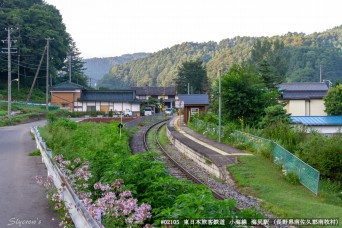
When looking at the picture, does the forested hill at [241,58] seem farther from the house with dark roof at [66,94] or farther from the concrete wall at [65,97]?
the concrete wall at [65,97]

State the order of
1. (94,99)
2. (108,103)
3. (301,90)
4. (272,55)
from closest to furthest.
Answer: (301,90)
(108,103)
(94,99)
(272,55)

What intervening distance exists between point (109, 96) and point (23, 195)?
58.3 m

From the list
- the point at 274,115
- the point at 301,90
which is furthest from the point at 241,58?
the point at 274,115

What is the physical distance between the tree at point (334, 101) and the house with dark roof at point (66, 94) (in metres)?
42.3

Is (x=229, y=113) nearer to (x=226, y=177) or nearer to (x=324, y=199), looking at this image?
(x=226, y=177)

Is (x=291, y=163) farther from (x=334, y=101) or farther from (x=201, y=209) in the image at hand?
(x=334, y=101)

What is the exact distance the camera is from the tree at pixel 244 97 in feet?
89.9

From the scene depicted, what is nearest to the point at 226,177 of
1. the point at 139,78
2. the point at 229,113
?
the point at 229,113

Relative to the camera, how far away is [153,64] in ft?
534

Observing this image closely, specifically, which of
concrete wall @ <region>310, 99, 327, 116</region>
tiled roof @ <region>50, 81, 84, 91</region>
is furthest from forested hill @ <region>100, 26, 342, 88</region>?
concrete wall @ <region>310, 99, 327, 116</region>

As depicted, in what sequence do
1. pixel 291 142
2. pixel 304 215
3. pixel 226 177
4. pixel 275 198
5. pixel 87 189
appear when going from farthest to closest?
pixel 291 142, pixel 226 177, pixel 275 198, pixel 304 215, pixel 87 189

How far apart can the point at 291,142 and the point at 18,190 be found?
38.2 feet

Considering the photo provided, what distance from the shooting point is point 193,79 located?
88.7 metres

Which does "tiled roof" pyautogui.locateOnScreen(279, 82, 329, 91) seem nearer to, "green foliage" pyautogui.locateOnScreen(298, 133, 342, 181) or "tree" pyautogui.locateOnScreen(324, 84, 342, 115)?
"tree" pyautogui.locateOnScreen(324, 84, 342, 115)
